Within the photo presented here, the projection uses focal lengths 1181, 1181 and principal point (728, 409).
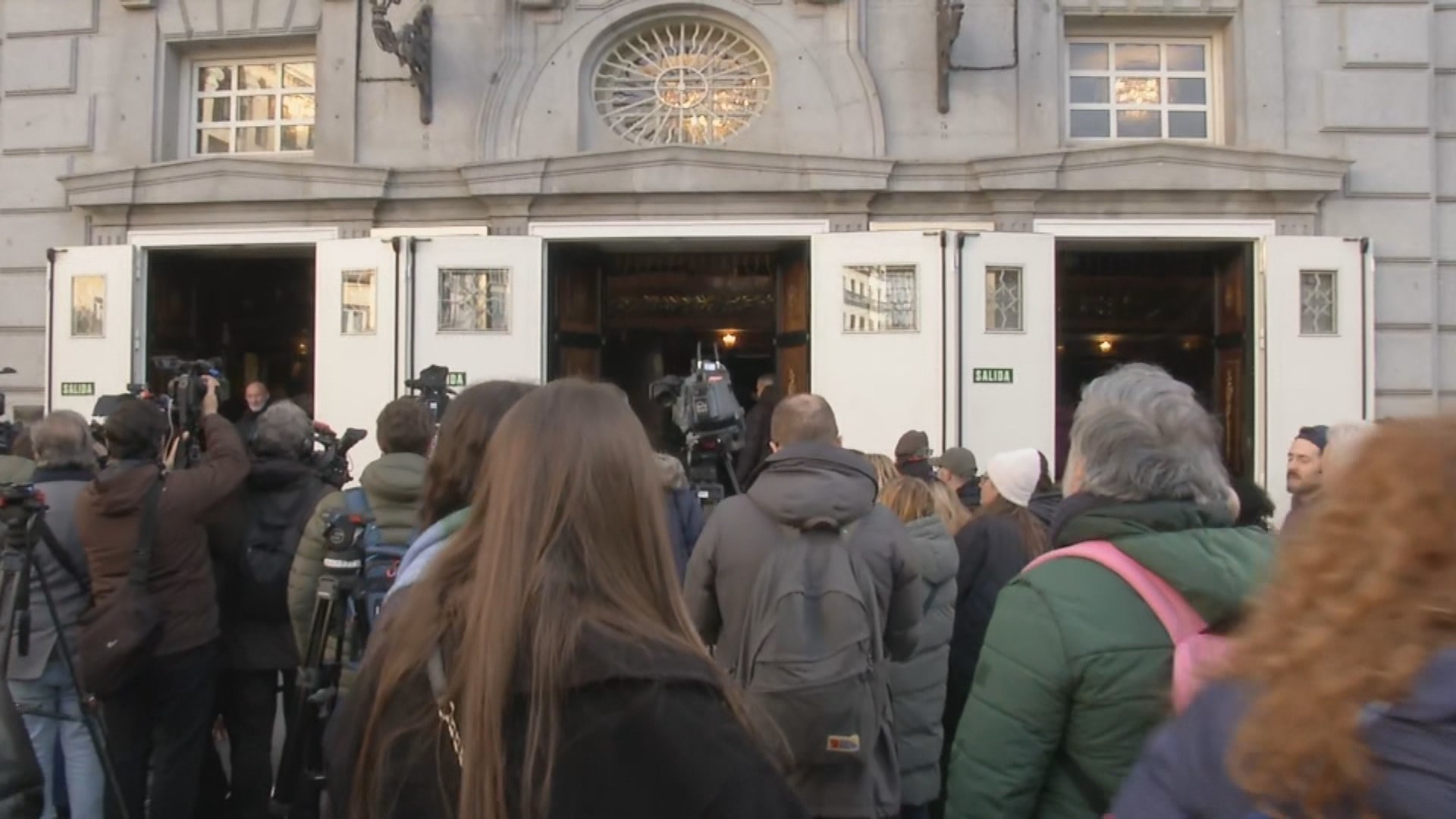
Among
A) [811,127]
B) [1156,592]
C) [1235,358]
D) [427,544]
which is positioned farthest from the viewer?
[1235,358]

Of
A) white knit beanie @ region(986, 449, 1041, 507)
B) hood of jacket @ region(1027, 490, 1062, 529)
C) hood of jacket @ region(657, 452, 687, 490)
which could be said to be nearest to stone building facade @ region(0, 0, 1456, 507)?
hood of jacket @ region(657, 452, 687, 490)

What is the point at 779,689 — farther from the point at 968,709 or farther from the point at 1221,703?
the point at 1221,703

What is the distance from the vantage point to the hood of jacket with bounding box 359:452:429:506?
4324mm

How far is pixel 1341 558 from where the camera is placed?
135 centimetres

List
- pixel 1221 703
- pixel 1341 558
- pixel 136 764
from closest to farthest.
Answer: pixel 1341 558 < pixel 1221 703 < pixel 136 764

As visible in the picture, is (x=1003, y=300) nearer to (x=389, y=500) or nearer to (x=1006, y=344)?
(x=1006, y=344)

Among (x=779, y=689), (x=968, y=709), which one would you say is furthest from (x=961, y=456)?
(x=968, y=709)

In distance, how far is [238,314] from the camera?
15.3 metres

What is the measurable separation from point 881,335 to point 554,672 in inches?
376

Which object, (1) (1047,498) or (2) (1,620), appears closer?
(2) (1,620)

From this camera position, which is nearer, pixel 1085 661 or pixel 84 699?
pixel 1085 661

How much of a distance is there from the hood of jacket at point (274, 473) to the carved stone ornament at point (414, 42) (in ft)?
22.8

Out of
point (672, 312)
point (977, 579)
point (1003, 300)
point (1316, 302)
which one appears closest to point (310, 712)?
point (977, 579)

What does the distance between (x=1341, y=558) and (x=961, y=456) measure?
5.35 metres
